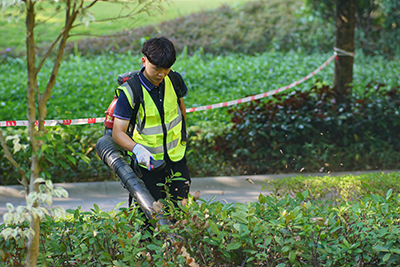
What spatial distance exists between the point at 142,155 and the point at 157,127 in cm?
27

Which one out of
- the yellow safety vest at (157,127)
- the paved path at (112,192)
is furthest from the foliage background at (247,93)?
the yellow safety vest at (157,127)

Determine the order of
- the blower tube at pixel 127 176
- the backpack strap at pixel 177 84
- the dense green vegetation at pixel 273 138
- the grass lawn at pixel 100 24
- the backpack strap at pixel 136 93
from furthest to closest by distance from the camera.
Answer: the grass lawn at pixel 100 24
the dense green vegetation at pixel 273 138
the backpack strap at pixel 177 84
the backpack strap at pixel 136 93
the blower tube at pixel 127 176

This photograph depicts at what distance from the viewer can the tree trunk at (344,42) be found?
6.69 meters

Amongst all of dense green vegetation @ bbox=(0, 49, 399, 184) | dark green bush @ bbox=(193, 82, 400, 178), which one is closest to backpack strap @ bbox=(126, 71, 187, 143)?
dense green vegetation @ bbox=(0, 49, 399, 184)

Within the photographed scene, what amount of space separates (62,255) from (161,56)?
1.30 meters

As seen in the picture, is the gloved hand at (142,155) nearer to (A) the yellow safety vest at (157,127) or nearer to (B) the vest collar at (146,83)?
(A) the yellow safety vest at (157,127)

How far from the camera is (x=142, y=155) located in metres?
2.76

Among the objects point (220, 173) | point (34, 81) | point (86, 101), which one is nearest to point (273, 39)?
point (86, 101)

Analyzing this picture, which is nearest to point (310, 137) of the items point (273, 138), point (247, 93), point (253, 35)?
point (273, 138)

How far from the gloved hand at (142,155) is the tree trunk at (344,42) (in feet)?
14.9

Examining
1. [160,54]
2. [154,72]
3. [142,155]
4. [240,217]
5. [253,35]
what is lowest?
[240,217]

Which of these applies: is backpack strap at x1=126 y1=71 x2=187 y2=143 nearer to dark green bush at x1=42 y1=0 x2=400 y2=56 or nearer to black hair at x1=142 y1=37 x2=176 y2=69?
black hair at x1=142 y1=37 x2=176 y2=69

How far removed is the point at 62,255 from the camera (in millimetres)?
2391

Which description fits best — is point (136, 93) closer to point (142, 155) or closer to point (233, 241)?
point (142, 155)
